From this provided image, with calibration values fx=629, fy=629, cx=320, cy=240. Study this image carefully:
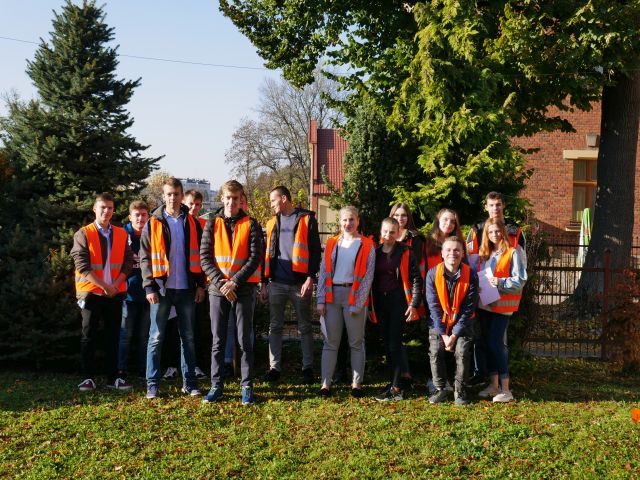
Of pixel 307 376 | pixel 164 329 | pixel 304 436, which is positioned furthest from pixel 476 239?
pixel 164 329

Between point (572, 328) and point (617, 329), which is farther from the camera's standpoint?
point (572, 328)

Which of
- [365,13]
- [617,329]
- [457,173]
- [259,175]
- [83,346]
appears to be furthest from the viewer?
[259,175]

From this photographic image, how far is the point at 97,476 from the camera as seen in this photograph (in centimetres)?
449

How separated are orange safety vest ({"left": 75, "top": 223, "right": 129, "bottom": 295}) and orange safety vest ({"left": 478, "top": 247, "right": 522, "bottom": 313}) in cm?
401

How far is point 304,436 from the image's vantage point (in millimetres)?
5348

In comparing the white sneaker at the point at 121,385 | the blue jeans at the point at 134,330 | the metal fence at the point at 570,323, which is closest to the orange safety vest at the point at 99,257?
the blue jeans at the point at 134,330

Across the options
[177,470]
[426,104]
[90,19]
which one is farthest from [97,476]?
[90,19]

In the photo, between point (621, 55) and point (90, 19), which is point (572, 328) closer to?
point (621, 55)

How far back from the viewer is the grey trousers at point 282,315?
709 centimetres

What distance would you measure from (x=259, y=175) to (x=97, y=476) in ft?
173

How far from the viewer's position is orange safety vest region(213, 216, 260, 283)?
6.25 m

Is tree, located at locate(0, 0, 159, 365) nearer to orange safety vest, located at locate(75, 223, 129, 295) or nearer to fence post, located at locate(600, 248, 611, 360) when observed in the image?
orange safety vest, located at locate(75, 223, 129, 295)

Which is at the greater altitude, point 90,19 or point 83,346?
point 90,19

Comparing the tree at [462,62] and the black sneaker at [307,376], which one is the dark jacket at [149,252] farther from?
the tree at [462,62]
